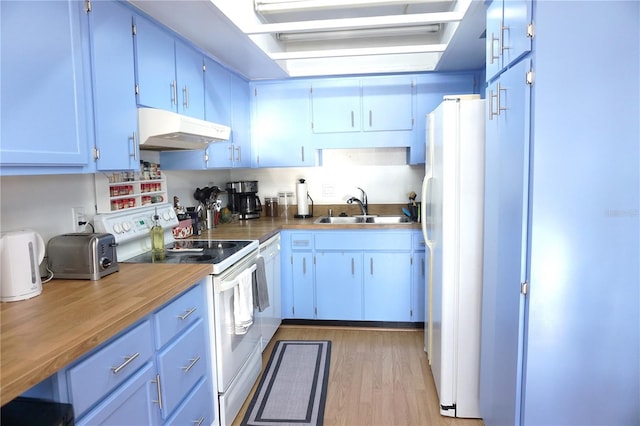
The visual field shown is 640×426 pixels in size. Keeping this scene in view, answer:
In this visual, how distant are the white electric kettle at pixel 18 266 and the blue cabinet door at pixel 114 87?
1.40 ft

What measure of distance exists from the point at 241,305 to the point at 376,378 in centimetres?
108

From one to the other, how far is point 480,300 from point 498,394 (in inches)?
19.2

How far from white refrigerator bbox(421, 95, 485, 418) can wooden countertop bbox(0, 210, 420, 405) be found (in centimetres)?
126

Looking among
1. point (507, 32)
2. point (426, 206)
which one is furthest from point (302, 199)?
point (507, 32)

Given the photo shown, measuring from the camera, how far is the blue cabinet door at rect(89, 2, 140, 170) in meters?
1.71

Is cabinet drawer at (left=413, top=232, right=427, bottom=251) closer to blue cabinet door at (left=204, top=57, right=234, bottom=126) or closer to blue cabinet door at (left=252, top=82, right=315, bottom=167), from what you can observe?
blue cabinet door at (left=252, top=82, right=315, bottom=167)

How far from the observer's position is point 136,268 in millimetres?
1949

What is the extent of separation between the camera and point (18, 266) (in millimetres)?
1447

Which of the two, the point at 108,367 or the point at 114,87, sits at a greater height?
the point at 114,87

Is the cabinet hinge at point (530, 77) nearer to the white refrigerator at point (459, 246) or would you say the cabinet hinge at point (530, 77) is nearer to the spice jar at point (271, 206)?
the white refrigerator at point (459, 246)

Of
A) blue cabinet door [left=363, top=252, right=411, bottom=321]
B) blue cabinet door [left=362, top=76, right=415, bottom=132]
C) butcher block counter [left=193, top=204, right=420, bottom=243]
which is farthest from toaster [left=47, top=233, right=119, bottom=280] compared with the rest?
blue cabinet door [left=362, top=76, right=415, bottom=132]

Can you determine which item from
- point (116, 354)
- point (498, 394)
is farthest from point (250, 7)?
point (498, 394)

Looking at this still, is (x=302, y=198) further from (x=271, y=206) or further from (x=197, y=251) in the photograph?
Answer: (x=197, y=251)

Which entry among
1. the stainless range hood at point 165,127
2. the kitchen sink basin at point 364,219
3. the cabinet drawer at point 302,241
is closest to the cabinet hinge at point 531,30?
the stainless range hood at point 165,127
